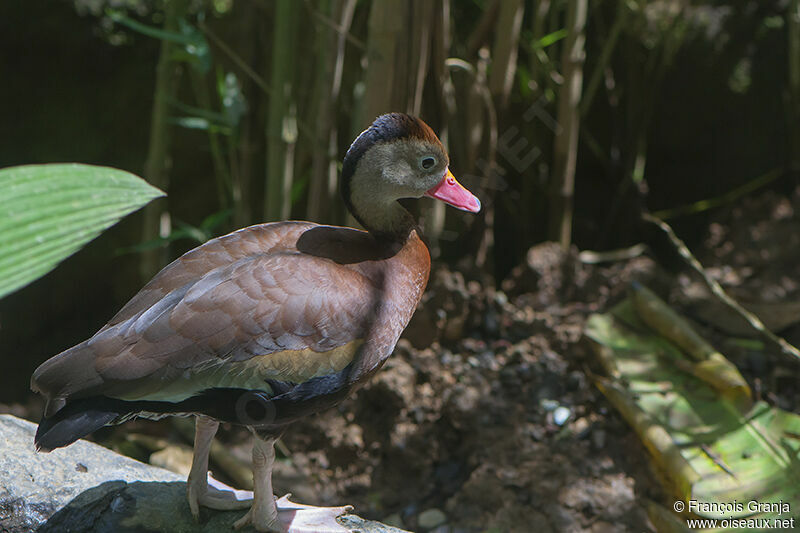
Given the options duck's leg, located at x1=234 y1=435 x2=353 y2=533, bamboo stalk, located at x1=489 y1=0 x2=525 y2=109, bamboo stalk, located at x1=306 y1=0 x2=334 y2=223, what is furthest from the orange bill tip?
bamboo stalk, located at x1=489 y1=0 x2=525 y2=109

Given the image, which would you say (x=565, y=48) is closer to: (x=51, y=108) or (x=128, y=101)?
(x=128, y=101)

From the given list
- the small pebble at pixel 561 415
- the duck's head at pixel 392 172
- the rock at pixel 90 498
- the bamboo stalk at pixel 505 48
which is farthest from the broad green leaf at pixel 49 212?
the bamboo stalk at pixel 505 48

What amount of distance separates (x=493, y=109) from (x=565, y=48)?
1.43 ft

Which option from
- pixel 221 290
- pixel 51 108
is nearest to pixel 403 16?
pixel 221 290

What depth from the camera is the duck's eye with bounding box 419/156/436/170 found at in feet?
6.23

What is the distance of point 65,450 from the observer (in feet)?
7.04

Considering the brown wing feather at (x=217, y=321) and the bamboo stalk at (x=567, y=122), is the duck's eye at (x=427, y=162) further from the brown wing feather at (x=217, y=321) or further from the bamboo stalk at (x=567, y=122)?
the bamboo stalk at (x=567, y=122)

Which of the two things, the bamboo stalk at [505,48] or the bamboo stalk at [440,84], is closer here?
the bamboo stalk at [440,84]

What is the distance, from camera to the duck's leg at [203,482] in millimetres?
1940

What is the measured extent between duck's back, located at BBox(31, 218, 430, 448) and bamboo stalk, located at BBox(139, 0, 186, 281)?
1.39 m

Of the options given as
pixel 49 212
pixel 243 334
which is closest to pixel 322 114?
pixel 243 334

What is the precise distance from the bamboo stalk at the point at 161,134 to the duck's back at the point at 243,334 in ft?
4.57

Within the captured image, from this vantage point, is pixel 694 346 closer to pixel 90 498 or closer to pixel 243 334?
pixel 243 334

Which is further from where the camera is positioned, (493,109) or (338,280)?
(493,109)
